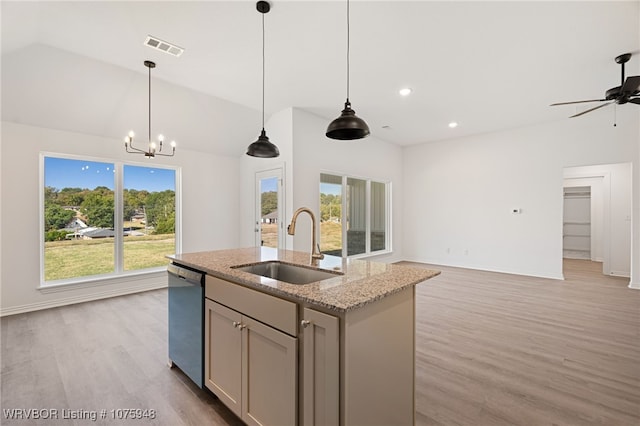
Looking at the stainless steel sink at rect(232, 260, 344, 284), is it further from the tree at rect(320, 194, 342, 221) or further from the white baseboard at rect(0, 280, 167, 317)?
the white baseboard at rect(0, 280, 167, 317)

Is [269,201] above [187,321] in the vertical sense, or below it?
above

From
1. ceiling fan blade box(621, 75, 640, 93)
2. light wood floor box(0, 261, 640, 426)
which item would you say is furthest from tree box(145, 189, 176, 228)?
ceiling fan blade box(621, 75, 640, 93)

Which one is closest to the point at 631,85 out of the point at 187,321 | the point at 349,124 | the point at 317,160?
the point at 349,124

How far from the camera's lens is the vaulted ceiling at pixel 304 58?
2551 mm

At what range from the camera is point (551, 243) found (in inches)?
222

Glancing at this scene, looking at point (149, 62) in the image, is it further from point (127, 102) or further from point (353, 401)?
point (353, 401)

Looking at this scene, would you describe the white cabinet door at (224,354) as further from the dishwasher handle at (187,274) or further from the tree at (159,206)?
the tree at (159,206)

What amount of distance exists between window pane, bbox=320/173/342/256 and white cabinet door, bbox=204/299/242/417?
3.73 m

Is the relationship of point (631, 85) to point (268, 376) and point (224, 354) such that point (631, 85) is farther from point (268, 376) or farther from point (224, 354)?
point (224, 354)

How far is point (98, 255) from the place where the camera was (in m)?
4.59

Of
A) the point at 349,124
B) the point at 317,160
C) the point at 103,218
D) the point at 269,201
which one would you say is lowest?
the point at 103,218

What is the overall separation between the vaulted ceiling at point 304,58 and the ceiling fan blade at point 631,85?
15.1 inches

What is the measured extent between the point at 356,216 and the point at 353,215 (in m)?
0.11

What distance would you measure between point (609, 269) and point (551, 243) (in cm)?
160
